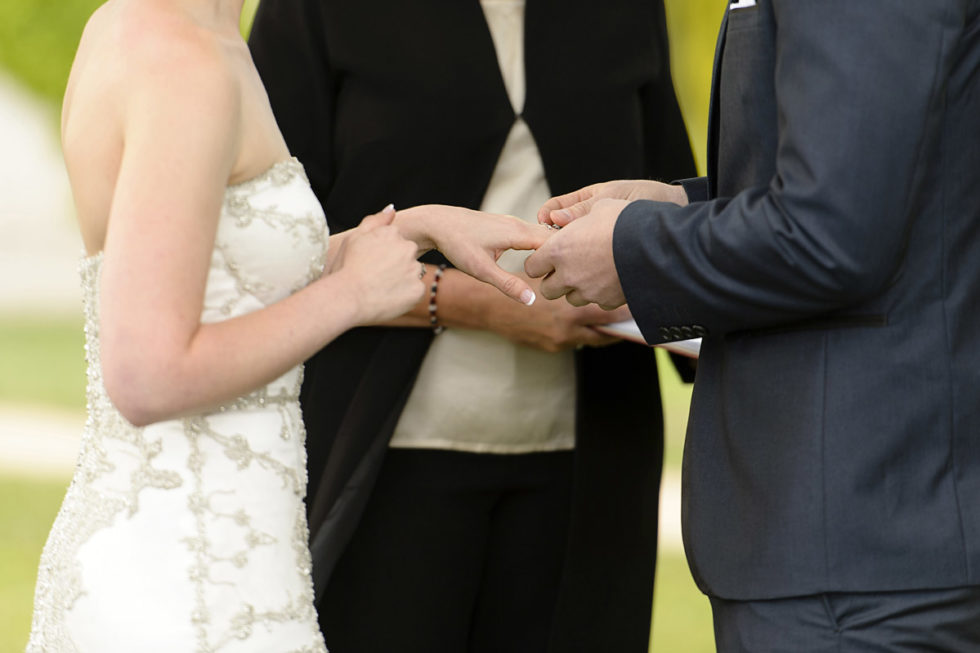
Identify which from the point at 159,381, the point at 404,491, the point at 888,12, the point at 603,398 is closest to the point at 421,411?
the point at 404,491

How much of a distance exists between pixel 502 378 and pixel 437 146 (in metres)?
0.42

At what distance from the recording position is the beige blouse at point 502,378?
6.71 feet

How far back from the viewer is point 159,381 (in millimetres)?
1202

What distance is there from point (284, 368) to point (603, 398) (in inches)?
37.1

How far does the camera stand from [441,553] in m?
2.04

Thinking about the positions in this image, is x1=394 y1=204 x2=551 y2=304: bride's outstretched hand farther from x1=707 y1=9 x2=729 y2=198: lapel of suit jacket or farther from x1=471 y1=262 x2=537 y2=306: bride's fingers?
x1=707 y1=9 x2=729 y2=198: lapel of suit jacket

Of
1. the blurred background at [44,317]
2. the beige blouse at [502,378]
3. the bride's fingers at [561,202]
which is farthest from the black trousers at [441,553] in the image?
the blurred background at [44,317]

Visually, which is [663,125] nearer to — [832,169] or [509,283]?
[509,283]

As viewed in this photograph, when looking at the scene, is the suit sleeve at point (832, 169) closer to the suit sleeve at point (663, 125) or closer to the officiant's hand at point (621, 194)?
the officiant's hand at point (621, 194)

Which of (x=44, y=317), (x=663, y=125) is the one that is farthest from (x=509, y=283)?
(x=44, y=317)

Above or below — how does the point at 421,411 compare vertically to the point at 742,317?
below

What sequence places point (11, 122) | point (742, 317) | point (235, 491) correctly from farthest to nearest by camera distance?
point (11, 122) < point (235, 491) < point (742, 317)

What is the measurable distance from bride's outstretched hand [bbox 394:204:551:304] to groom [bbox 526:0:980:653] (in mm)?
241

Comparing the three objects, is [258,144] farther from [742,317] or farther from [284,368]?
[742,317]
